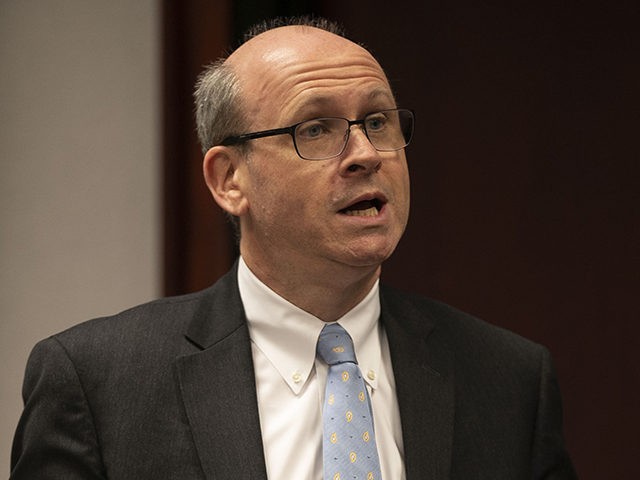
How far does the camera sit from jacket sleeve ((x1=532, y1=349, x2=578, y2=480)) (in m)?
2.00

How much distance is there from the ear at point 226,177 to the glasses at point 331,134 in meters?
0.08

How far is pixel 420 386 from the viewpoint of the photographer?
1961 mm

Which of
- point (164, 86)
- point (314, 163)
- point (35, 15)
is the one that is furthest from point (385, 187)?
point (35, 15)

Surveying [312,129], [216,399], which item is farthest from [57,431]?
[312,129]

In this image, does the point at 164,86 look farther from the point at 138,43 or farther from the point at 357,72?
the point at 357,72

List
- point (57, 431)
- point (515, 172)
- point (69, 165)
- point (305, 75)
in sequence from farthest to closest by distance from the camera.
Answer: point (515, 172) < point (69, 165) < point (305, 75) < point (57, 431)

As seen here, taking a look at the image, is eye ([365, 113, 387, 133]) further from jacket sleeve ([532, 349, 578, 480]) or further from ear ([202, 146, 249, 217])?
jacket sleeve ([532, 349, 578, 480])

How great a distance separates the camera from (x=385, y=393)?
196 centimetres

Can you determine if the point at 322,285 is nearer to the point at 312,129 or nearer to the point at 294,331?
the point at 294,331

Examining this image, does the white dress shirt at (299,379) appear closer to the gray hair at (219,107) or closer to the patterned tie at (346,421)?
the patterned tie at (346,421)

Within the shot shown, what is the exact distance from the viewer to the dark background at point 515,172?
2.71 metres

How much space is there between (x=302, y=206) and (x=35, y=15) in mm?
1073

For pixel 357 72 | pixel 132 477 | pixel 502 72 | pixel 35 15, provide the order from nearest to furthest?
pixel 132 477, pixel 357 72, pixel 35 15, pixel 502 72

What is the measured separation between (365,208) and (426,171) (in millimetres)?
991
